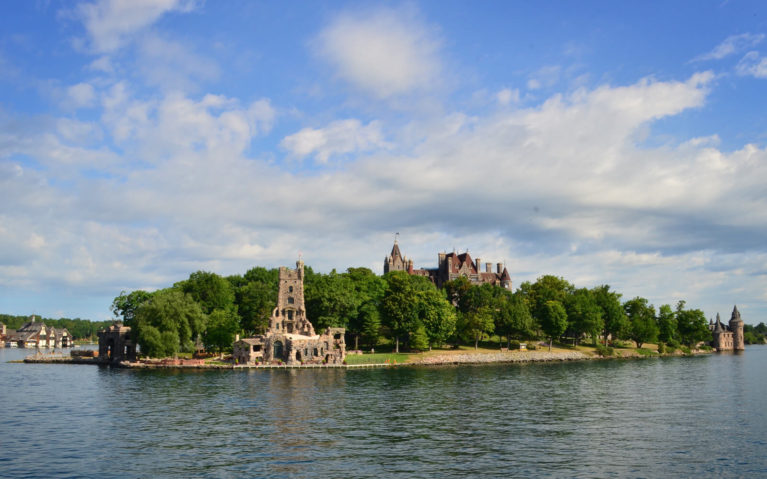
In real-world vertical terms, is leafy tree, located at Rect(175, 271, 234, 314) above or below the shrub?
above

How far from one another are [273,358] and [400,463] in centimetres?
7281

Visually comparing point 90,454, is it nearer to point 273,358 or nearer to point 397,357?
point 273,358

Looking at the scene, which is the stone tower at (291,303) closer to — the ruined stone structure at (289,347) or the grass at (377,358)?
the ruined stone structure at (289,347)

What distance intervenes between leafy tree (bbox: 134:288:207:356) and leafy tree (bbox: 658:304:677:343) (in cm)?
12739

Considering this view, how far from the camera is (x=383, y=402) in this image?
55938 mm

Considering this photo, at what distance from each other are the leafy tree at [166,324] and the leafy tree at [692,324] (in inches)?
5524

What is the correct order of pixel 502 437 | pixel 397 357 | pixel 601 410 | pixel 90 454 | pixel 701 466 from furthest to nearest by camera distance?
1. pixel 397 357
2. pixel 601 410
3. pixel 502 437
4. pixel 90 454
5. pixel 701 466

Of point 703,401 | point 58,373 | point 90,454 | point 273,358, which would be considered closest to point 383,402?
point 90,454

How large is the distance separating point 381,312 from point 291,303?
1922 centimetres

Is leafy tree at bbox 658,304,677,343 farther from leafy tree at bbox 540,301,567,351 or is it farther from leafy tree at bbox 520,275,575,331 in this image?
leafy tree at bbox 540,301,567,351

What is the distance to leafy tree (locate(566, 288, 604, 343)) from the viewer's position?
13825 cm

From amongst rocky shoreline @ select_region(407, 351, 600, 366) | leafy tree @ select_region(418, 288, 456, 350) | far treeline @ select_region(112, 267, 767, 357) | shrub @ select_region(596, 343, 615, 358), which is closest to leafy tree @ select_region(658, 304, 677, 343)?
far treeline @ select_region(112, 267, 767, 357)

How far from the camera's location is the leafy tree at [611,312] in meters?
149

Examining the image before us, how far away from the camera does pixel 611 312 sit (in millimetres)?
150375
